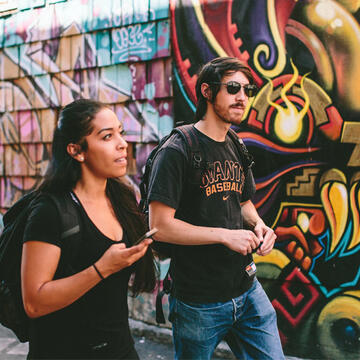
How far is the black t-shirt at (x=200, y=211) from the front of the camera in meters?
2.15

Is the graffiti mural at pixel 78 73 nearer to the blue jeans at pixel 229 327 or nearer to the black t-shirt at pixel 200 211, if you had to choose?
the black t-shirt at pixel 200 211

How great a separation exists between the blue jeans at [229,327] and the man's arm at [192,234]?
12.8 inches

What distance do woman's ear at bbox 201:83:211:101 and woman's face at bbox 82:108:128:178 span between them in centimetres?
74

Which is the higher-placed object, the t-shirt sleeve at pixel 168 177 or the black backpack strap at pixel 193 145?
the black backpack strap at pixel 193 145

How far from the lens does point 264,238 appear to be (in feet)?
7.49

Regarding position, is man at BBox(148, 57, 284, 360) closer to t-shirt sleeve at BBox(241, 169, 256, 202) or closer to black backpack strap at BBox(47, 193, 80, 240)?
t-shirt sleeve at BBox(241, 169, 256, 202)

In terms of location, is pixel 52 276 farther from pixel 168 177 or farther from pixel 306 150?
pixel 306 150

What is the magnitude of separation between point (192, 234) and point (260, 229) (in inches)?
17.2

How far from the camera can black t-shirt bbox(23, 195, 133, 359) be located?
161 centimetres

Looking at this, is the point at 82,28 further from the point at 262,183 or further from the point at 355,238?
the point at 355,238

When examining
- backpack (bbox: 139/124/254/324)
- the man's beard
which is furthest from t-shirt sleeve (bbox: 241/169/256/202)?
the man's beard

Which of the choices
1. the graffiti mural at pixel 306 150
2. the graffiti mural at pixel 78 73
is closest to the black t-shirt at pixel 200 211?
the graffiti mural at pixel 306 150

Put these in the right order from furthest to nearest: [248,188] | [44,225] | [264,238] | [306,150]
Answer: [306,150] → [248,188] → [264,238] → [44,225]

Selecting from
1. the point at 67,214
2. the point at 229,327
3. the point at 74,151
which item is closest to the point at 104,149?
the point at 74,151
